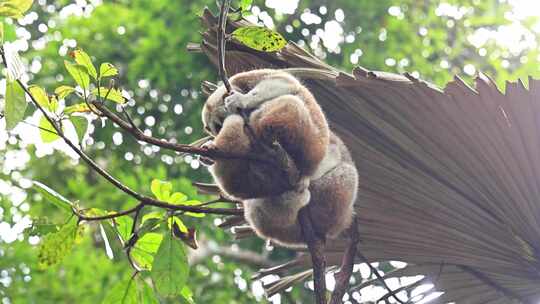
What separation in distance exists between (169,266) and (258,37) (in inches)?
25.1

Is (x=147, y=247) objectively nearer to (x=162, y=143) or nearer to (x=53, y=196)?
(x=53, y=196)

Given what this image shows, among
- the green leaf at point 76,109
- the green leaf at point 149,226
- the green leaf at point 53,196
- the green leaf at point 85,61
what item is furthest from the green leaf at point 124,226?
the green leaf at point 85,61

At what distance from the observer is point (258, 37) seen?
6.85 feet

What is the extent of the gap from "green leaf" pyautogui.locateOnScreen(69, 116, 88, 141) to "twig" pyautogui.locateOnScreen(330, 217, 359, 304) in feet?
2.43

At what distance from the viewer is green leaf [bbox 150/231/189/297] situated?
210cm

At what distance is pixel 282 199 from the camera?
2225mm

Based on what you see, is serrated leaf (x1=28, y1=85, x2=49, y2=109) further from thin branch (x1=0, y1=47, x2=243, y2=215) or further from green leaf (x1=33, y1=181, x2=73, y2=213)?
green leaf (x1=33, y1=181, x2=73, y2=213)

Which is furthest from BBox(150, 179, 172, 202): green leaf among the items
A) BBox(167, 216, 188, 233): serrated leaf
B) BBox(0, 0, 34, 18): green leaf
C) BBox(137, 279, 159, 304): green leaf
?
BBox(0, 0, 34, 18): green leaf

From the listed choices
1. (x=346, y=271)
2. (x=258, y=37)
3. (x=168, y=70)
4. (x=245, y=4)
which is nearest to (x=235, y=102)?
(x=258, y=37)

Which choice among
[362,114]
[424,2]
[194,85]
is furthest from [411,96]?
[424,2]

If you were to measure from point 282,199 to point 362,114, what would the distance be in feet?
1.18

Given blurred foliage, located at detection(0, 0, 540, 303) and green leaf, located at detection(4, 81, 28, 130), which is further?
blurred foliage, located at detection(0, 0, 540, 303)

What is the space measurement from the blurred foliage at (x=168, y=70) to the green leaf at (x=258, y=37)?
3833mm

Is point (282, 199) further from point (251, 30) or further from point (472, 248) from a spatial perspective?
point (472, 248)
